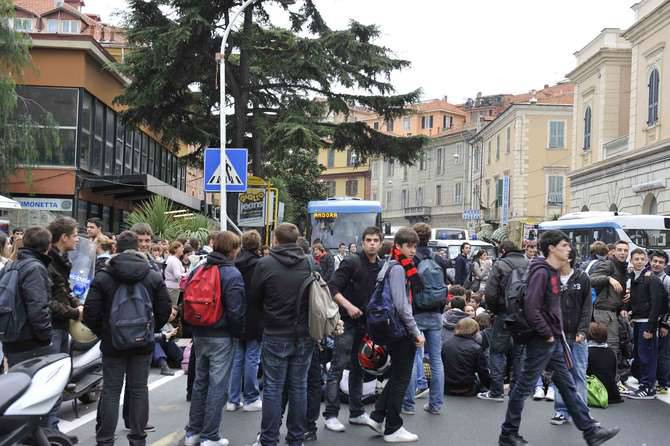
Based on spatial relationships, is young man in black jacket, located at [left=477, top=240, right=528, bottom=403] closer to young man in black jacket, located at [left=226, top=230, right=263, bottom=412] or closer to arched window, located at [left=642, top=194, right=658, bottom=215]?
young man in black jacket, located at [left=226, top=230, right=263, bottom=412]

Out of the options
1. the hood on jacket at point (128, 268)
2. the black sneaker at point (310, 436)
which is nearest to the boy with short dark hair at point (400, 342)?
the black sneaker at point (310, 436)

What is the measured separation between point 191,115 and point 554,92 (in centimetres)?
5077

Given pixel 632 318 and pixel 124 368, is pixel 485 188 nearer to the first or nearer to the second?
pixel 632 318

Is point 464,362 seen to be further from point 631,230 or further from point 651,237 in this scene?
point 631,230

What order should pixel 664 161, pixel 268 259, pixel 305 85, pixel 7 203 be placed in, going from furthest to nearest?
pixel 664 161, pixel 305 85, pixel 7 203, pixel 268 259

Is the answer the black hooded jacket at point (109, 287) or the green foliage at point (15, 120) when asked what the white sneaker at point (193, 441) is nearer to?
the black hooded jacket at point (109, 287)

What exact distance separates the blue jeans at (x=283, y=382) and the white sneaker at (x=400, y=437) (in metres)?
0.96

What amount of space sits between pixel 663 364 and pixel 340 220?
15726 millimetres

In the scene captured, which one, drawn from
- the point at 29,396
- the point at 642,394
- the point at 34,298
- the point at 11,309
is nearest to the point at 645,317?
the point at 642,394

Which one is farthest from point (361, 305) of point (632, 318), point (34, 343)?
point (632, 318)

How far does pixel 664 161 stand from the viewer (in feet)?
100

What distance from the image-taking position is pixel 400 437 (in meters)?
7.33

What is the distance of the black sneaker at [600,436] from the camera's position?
6.89 m

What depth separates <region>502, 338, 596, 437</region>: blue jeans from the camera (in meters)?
6.97
